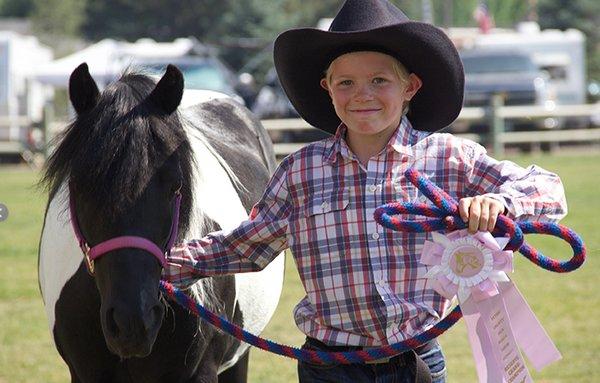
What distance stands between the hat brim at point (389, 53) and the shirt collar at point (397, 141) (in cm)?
13

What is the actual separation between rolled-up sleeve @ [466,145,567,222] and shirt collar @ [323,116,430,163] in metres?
0.19

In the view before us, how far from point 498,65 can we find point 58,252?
22208 millimetres

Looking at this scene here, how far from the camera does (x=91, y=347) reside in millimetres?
3680

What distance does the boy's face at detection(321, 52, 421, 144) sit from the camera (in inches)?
128

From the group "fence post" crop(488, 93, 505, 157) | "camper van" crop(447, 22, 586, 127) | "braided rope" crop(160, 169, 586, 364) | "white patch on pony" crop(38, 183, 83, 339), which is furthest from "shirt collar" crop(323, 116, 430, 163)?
"camper van" crop(447, 22, 586, 127)

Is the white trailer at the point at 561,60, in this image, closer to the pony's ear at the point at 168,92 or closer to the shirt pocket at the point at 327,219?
the pony's ear at the point at 168,92

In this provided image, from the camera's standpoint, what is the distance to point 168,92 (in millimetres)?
3482

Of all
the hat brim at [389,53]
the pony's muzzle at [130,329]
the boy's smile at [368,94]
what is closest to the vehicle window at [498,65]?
the hat brim at [389,53]

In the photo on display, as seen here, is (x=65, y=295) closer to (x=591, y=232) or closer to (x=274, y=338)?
(x=274, y=338)

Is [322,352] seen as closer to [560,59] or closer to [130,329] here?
[130,329]

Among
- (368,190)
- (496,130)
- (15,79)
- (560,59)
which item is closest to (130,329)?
(368,190)

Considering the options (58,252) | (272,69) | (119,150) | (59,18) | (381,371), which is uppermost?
(59,18)

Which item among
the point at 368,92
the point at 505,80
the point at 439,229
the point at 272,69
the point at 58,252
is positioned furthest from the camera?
the point at 272,69

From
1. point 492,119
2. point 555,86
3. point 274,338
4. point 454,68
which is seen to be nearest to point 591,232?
point 274,338
